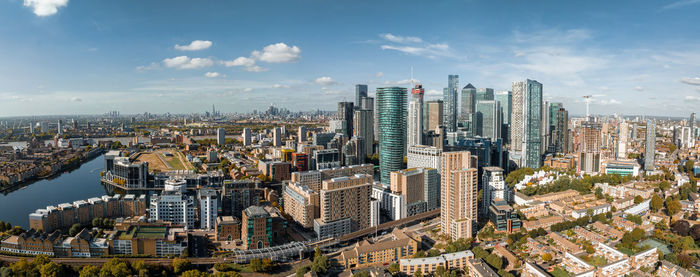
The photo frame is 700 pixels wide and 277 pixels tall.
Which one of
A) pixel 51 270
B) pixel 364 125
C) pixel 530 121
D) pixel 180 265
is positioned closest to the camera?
pixel 51 270

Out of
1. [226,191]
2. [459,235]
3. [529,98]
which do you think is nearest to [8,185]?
[226,191]

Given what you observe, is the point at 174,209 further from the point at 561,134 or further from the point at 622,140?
the point at 622,140

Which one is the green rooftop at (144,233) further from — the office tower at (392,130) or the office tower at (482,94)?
the office tower at (482,94)

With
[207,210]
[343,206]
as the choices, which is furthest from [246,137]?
[343,206]

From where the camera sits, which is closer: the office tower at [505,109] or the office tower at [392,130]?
the office tower at [392,130]

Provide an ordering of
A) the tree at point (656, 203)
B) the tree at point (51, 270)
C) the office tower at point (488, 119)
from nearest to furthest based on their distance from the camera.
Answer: the tree at point (51, 270), the tree at point (656, 203), the office tower at point (488, 119)

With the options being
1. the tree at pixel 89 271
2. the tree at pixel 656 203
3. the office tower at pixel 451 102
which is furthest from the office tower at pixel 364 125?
the tree at pixel 89 271
